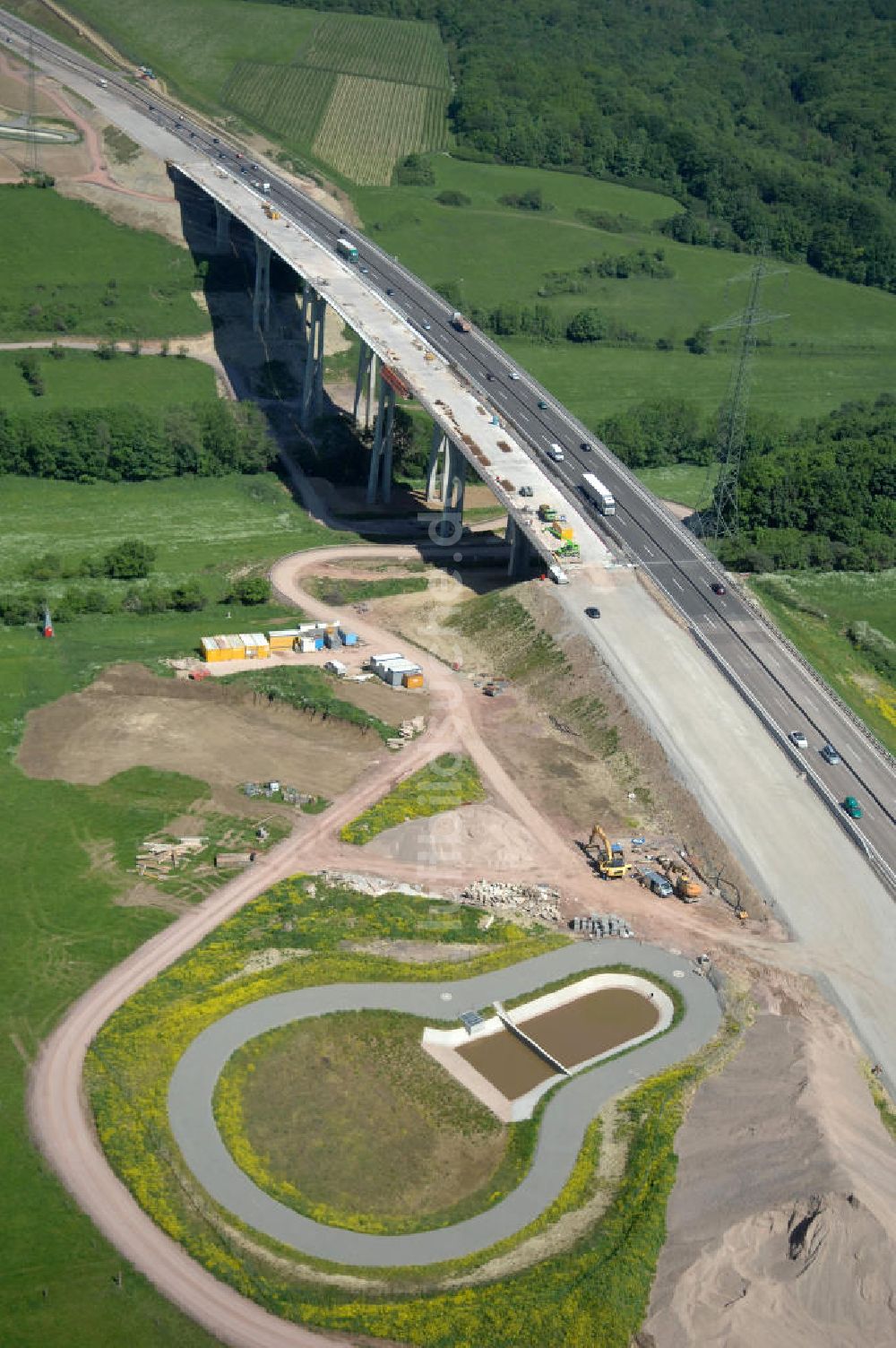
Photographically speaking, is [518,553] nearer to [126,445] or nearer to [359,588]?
[359,588]

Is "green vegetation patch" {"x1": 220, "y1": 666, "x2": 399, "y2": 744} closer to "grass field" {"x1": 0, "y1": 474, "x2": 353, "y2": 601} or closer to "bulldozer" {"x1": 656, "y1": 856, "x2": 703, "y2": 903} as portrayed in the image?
"grass field" {"x1": 0, "y1": 474, "x2": 353, "y2": 601}

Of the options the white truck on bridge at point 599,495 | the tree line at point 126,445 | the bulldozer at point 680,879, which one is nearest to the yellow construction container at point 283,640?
the white truck on bridge at point 599,495

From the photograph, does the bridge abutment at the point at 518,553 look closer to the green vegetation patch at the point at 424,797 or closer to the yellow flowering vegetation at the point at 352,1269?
the green vegetation patch at the point at 424,797

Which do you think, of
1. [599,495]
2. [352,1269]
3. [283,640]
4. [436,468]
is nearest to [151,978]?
[352,1269]

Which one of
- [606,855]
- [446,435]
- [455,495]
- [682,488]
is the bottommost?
[606,855]

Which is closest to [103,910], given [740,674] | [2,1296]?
[2,1296]
